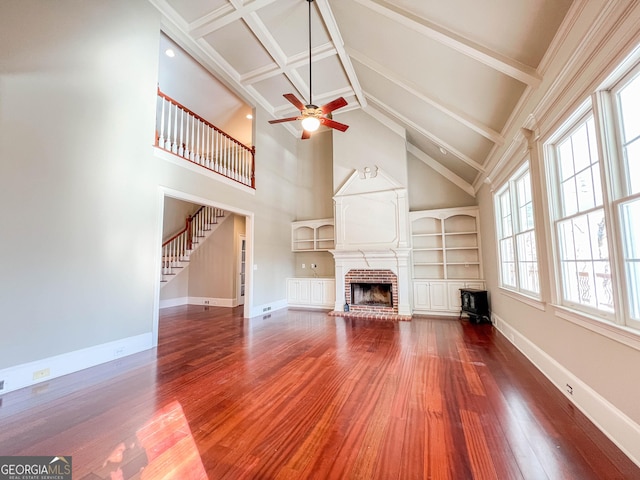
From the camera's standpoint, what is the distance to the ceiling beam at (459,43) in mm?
2574

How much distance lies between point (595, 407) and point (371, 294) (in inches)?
193

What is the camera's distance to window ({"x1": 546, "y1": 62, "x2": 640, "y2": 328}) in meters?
1.64

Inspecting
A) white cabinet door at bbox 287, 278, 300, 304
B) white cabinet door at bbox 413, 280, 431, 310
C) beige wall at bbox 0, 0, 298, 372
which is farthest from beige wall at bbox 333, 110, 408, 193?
beige wall at bbox 0, 0, 298, 372

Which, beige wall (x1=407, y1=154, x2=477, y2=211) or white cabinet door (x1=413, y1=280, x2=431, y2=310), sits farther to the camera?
beige wall (x1=407, y1=154, x2=477, y2=211)

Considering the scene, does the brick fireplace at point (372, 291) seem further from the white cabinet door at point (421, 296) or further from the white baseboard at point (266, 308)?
the white baseboard at point (266, 308)

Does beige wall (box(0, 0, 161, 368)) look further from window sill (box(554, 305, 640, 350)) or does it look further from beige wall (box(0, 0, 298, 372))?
window sill (box(554, 305, 640, 350))

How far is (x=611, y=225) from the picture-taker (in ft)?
5.72

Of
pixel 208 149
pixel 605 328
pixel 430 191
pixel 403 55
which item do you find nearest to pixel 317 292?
pixel 430 191

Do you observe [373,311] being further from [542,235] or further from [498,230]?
[542,235]

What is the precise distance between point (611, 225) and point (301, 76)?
5818 millimetres

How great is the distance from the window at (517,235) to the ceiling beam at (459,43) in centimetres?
108

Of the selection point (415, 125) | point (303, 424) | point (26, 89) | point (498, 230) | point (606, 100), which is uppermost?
point (415, 125)

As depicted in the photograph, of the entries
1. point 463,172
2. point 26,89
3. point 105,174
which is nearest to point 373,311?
point 463,172

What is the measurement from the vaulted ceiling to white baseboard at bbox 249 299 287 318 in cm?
510
